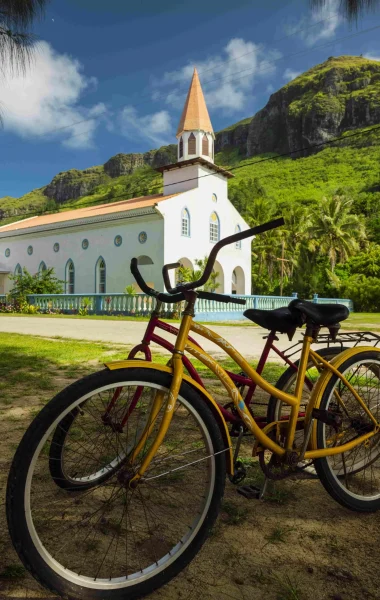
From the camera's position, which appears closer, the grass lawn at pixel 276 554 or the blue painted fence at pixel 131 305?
the grass lawn at pixel 276 554

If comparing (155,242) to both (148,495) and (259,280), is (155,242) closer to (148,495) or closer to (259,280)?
(259,280)

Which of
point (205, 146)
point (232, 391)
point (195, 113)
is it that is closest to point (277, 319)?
point (232, 391)

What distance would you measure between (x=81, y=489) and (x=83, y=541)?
1.19 ft

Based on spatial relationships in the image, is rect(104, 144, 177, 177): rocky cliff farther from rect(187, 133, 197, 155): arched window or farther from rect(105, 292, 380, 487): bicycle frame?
rect(105, 292, 380, 487): bicycle frame

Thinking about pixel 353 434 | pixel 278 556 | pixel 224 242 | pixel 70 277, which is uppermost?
pixel 70 277

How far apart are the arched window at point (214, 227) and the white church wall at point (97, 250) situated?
491 cm

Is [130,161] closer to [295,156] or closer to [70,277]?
[295,156]

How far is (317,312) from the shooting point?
1995 millimetres

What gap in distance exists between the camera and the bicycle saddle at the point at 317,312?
1962mm

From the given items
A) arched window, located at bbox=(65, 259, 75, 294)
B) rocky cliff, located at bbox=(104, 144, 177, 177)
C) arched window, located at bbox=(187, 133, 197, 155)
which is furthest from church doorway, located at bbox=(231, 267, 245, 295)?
rocky cliff, located at bbox=(104, 144, 177, 177)

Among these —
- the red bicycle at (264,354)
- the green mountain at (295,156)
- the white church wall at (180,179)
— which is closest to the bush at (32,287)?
the white church wall at (180,179)

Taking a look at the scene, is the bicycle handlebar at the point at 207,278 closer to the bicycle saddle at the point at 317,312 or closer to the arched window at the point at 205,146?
the bicycle saddle at the point at 317,312

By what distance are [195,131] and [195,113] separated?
150 cm

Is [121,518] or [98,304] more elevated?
[98,304]
